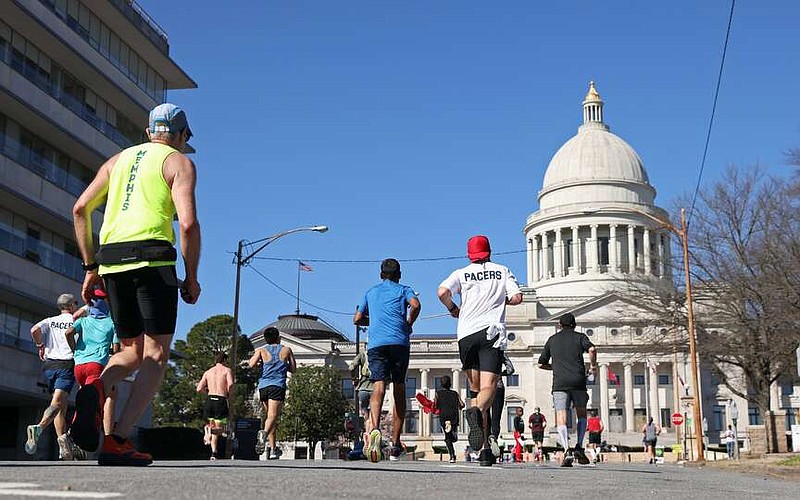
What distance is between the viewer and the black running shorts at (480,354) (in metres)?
10.8

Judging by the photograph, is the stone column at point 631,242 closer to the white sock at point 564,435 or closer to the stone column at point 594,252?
the stone column at point 594,252

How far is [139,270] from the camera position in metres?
6.90

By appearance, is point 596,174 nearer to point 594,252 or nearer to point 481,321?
point 594,252

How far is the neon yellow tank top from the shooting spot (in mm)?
7000

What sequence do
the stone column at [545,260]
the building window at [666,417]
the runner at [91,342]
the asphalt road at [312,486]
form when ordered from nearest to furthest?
the asphalt road at [312,486] → the runner at [91,342] → the building window at [666,417] → the stone column at [545,260]

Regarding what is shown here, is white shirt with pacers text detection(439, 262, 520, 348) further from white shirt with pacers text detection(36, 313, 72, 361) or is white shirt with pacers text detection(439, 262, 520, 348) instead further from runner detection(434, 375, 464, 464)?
runner detection(434, 375, 464, 464)

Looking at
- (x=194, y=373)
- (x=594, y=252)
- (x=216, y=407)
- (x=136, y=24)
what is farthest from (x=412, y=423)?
(x=216, y=407)

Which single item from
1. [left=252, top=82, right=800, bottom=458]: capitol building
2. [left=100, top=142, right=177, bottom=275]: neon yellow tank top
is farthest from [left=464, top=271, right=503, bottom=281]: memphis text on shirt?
[left=252, top=82, right=800, bottom=458]: capitol building

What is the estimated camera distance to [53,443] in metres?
34.4

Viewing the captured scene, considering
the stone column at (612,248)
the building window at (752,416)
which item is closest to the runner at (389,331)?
the building window at (752,416)

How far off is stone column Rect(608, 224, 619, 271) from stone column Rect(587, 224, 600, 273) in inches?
43.0

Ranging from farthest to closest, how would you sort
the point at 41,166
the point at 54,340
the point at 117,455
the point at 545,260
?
the point at 545,260 → the point at 41,166 → the point at 54,340 → the point at 117,455

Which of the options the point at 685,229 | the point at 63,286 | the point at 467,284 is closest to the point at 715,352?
the point at 685,229

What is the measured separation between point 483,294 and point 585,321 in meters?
89.3
